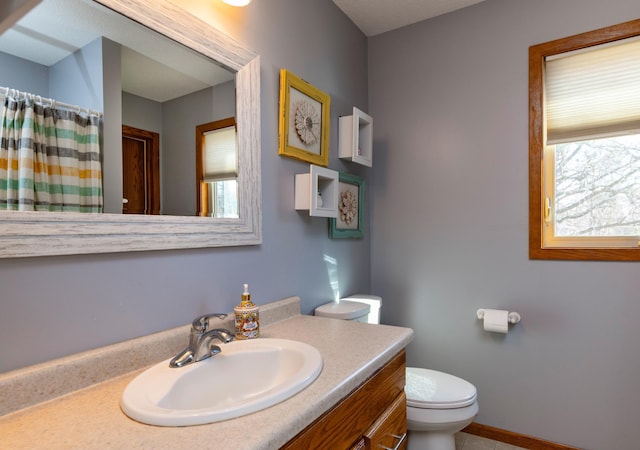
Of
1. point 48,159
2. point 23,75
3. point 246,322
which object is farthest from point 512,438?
point 23,75

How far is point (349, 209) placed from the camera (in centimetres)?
206

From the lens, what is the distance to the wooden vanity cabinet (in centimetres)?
79

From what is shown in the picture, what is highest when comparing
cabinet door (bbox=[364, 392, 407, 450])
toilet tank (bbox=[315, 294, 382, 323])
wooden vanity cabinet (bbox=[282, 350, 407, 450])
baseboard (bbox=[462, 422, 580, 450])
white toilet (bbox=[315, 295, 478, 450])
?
toilet tank (bbox=[315, 294, 382, 323])

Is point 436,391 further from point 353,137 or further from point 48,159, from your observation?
point 48,159

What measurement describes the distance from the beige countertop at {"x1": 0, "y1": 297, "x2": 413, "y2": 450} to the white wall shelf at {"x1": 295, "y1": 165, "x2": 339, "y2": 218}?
0.77 m

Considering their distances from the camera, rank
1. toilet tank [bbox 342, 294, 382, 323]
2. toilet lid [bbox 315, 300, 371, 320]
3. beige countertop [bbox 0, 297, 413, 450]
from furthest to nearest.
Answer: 1. toilet tank [bbox 342, 294, 382, 323]
2. toilet lid [bbox 315, 300, 371, 320]
3. beige countertop [bbox 0, 297, 413, 450]

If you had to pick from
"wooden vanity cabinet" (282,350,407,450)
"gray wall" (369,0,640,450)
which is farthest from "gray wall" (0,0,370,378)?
"wooden vanity cabinet" (282,350,407,450)

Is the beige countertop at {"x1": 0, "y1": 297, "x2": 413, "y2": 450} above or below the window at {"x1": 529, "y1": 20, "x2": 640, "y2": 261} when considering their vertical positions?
below

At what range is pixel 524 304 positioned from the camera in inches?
73.8

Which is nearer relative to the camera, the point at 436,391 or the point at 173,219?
the point at 173,219

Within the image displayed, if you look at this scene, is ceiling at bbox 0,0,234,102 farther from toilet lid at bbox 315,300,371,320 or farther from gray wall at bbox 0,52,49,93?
toilet lid at bbox 315,300,371,320

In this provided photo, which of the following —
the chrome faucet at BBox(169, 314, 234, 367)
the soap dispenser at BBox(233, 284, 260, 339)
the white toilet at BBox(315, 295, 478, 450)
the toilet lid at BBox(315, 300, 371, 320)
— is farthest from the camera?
the toilet lid at BBox(315, 300, 371, 320)

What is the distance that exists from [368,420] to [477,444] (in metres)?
1.30

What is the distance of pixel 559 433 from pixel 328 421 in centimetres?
166
